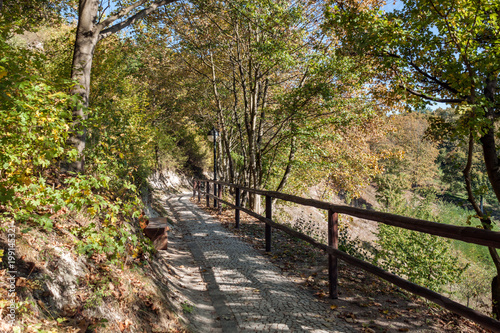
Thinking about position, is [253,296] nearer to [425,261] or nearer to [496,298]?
[496,298]

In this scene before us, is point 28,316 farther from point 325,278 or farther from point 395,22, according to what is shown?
point 395,22

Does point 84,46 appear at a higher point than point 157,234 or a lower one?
higher

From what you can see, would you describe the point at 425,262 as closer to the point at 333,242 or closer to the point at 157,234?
the point at 333,242

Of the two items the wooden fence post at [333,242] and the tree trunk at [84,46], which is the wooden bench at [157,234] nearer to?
the tree trunk at [84,46]

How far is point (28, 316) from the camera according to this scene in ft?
7.21

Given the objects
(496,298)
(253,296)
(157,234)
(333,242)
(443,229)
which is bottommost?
(496,298)

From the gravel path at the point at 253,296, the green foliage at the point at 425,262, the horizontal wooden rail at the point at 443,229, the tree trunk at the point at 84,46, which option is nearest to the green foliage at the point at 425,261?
the green foliage at the point at 425,262

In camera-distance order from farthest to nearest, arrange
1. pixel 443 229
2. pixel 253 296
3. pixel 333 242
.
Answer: pixel 253 296
pixel 333 242
pixel 443 229

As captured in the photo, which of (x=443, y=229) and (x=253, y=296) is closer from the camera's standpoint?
(x=443, y=229)

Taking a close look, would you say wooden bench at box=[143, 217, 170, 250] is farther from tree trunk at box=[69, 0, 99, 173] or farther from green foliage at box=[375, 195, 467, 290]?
green foliage at box=[375, 195, 467, 290]

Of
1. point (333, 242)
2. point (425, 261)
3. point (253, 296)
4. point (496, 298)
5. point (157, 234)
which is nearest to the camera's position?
point (333, 242)

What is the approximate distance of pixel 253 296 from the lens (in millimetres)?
4383

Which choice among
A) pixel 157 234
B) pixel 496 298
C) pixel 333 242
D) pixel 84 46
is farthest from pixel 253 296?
pixel 496 298

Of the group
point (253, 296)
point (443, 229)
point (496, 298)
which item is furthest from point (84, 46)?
point (496, 298)
